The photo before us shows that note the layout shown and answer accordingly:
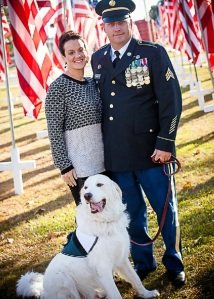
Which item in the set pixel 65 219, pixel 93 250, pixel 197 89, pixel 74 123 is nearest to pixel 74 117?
pixel 74 123

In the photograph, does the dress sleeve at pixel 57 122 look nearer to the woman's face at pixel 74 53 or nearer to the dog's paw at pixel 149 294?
the woman's face at pixel 74 53

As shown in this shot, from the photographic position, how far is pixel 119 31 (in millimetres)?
3609

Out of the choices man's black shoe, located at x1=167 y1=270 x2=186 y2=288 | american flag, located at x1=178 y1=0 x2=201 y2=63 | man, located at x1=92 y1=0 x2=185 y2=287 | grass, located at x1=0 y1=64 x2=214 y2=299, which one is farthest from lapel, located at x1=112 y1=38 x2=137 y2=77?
american flag, located at x1=178 y1=0 x2=201 y2=63

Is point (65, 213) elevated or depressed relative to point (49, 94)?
depressed

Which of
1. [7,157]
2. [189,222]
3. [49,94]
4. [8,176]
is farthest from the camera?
[7,157]

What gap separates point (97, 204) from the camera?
3330 millimetres

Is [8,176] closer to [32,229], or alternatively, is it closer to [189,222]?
[32,229]

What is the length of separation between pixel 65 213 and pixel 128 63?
3.11m

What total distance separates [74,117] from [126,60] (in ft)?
2.22

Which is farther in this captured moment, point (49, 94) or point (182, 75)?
point (182, 75)

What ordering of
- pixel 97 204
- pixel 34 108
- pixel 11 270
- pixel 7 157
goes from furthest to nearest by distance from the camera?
pixel 7 157
pixel 34 108
pixel 11 270
pixel 97 204

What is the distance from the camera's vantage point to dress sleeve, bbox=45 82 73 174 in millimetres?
3535

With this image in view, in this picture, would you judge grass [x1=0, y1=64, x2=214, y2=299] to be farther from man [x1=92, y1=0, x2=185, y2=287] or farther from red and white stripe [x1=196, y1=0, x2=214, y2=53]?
red and white stripe [x1=196, y1=0, x2=214, y2=53]

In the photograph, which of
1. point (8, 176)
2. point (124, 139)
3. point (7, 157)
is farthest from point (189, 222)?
point (7, 157)
